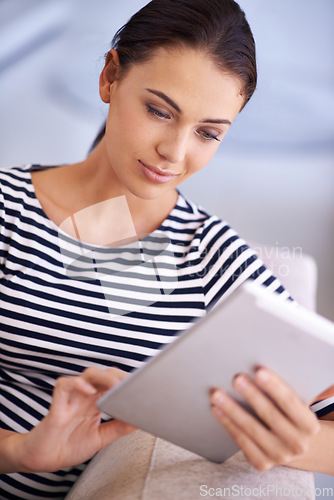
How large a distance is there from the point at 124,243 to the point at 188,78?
14.4 inches

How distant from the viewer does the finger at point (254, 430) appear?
A: 56 centimetres

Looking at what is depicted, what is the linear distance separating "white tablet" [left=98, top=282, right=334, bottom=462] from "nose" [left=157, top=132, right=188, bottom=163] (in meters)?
0.39

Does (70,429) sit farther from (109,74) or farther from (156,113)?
(109,74)

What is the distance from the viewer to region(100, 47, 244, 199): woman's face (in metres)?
0.78

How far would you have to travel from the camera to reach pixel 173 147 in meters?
0.82

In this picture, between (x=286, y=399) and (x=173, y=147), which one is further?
(x=173, y=147)

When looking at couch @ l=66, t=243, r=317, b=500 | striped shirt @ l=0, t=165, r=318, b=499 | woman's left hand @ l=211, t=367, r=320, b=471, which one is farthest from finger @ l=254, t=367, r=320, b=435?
striped shirt @ l=0, t=165, r=318, b=499

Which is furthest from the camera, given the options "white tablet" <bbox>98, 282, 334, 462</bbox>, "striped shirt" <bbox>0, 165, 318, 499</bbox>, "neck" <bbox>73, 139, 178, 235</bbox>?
"neck" <bbox>73, 139, 178, 235</bbox>

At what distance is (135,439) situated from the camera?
0.80 meters

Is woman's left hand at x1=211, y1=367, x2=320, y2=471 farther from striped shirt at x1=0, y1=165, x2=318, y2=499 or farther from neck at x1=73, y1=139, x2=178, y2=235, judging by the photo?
neck at x1=73, y1=139, x2=178, y2=235

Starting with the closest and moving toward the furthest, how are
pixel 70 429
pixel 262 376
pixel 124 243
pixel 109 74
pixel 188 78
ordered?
pixel 262 376 < pixel 70 429 < pixel 188 78 < pixel 109 74 < pixel 124 243

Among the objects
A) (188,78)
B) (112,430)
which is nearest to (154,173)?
(188,78)

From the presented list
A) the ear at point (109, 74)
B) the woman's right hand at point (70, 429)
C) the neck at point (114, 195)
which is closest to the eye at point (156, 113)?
the ear at point (109, 74)

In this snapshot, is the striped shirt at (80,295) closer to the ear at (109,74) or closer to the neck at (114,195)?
the neck at (114,195)
